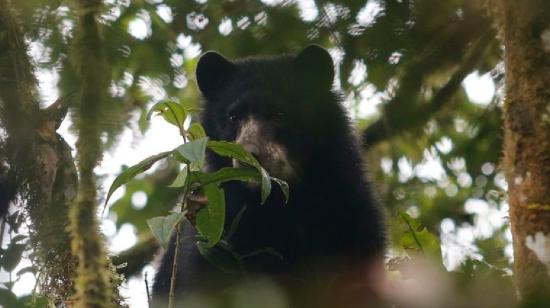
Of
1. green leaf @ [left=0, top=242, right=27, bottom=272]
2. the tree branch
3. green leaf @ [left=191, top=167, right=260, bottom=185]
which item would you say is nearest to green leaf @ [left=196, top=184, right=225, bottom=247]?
green leaf @ [left=191, top=167, right=260, bottom=185]

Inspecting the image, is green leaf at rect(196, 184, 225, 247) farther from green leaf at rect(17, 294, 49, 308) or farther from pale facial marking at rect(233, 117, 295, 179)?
→ pale facial marking at rect(233, 117, 295, 179)

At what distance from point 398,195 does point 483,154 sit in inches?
44.7

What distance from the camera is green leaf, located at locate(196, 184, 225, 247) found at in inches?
109

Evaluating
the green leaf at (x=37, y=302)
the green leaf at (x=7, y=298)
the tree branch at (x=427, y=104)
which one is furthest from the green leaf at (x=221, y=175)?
the tree branch at (x=427, y=104)

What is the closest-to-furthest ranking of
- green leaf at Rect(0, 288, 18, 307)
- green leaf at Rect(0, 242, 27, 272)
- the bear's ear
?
green leaf at Rect(0, 288, 18, 307), green leaf at Rect(0, 242, 27, 272), the bear's ear

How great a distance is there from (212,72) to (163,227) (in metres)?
3.32

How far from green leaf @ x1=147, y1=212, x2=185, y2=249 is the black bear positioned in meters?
1.63

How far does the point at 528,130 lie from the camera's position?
279 cm

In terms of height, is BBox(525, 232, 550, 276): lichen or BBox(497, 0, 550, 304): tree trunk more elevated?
BBox(497, 0, 550, 304): tree trunk

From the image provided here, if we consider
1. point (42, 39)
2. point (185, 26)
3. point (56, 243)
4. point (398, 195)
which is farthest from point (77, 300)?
point (398, 195)

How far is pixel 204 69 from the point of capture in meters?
5.64

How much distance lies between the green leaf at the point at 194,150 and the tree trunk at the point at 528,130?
42.9 inches

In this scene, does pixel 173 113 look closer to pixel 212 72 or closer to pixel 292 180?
pixel 292 180

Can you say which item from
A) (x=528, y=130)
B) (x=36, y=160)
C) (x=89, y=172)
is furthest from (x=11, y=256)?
(x=528, y=130)
